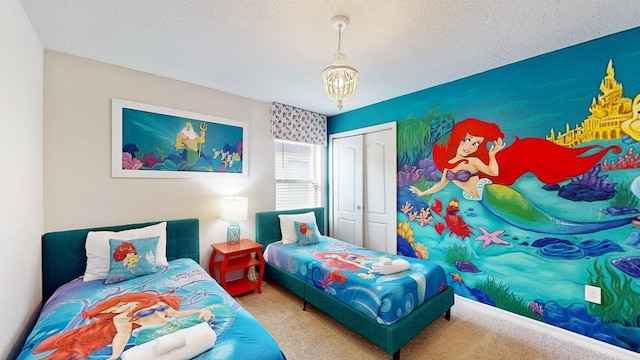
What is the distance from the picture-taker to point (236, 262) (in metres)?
3.02

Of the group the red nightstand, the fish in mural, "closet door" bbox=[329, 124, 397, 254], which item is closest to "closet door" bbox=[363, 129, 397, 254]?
"closet door" bbox=[329, 124, 397, 254]

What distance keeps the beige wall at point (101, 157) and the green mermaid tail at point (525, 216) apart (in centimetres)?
311

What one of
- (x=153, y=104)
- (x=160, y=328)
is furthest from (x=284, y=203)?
(x=160, y=328)

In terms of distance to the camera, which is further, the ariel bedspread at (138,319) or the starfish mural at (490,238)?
the starfish mural at (490,238)

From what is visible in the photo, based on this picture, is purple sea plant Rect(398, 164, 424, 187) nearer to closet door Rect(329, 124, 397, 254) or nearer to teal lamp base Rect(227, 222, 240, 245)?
closet door Rect(329, 124, 397, 254)

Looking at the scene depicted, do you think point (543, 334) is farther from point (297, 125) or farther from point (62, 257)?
point (62, 257)

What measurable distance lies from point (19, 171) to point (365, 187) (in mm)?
3503

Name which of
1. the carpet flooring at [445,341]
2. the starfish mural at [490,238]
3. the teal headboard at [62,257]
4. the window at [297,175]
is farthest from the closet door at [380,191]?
the teal headboard at [62,257]

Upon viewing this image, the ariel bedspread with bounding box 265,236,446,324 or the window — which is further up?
the window

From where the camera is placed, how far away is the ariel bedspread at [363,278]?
190cm

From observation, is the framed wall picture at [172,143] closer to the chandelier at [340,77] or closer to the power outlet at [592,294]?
the chandelier at [340,77]

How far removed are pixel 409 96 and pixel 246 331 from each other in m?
3.18

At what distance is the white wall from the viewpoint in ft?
4.60

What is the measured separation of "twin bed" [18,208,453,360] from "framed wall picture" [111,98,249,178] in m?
0.60
